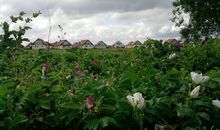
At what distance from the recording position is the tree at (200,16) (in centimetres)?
3503

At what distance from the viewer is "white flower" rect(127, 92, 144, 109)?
242 cm

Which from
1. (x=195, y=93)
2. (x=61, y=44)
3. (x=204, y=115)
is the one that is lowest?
(x=204, y=115)

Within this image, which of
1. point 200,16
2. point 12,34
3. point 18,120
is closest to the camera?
point 18,120

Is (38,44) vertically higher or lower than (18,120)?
higher

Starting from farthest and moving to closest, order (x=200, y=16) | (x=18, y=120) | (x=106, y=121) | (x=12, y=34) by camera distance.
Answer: (x=200, y=16)
(x=12, y=34)
(x=18, y=120)
(x=106, y=121)

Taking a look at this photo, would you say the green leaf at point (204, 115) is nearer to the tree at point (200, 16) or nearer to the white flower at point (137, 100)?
the white flower at point (137, 100)

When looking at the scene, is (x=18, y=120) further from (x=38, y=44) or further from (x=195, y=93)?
(x=38, y=44)

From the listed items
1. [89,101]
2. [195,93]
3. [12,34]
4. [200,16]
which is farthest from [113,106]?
[200,16]

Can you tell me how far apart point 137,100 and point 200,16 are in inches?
1340

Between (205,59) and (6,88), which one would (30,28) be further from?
(6,88)

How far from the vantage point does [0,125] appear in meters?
2.50

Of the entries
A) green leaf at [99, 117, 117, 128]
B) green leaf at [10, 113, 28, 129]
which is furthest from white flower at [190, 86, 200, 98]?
green leaf at [10, 113, 28, 129]

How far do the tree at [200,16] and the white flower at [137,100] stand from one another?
32818 mm

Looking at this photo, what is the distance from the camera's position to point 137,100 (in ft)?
7.92
